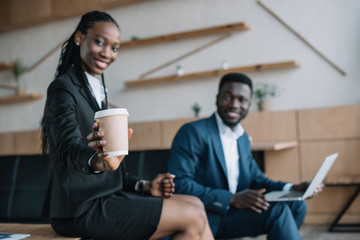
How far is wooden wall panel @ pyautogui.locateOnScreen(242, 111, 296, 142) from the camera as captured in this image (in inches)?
151

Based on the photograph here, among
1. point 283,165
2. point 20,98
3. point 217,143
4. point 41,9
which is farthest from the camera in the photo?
point 20,98

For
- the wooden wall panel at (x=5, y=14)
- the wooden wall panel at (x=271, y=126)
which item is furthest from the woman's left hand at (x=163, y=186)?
the wooden wall panel at (x=5, y=14)

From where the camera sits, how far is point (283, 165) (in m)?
3.89

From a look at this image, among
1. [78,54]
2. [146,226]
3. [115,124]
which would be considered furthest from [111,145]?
[78,54]

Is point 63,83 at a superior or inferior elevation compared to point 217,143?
superior

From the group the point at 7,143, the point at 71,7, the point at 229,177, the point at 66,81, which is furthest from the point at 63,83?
the point at 7,143

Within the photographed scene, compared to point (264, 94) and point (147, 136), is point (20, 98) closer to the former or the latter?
point (147, 136)

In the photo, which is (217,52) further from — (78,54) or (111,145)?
(111,145)

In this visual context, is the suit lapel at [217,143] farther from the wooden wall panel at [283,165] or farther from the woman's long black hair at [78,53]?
the wooden wall panel at [283,165]

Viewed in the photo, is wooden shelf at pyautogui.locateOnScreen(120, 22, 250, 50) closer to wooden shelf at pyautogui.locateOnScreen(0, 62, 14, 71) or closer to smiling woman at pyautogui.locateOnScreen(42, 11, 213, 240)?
wooden shelf at pyautogui.locateOnScreen(0, 62, 14, 71)

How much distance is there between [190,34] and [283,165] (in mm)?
1711

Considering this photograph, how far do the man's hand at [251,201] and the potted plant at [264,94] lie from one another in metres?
2.20

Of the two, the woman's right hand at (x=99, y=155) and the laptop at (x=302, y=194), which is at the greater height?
the woman's right hand at (x=99, y=155)

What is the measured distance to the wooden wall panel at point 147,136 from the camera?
4.28m
